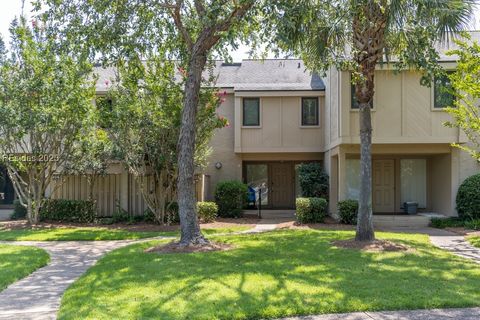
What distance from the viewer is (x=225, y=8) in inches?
452

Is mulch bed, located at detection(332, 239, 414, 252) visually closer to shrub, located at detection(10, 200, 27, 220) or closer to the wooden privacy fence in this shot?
the wooden privacy fence

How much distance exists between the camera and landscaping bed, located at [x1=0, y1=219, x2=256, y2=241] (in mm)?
13609

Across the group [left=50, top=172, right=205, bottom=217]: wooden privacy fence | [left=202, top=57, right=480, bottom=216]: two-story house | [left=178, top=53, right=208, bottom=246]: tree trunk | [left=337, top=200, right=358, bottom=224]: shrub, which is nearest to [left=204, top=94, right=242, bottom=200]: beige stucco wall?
[left=202, top=57, right=480, bottom=216]: two-story house

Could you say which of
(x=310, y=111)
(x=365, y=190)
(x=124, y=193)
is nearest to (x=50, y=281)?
(x=365, y=190)

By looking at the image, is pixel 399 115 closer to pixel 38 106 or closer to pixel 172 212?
pixel 172 212

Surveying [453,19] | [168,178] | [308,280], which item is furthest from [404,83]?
[308,280]

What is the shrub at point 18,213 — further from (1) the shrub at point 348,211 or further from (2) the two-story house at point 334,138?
(1) the shrub at point 348,211

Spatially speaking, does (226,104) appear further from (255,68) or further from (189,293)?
(189,293)

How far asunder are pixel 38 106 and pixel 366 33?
10.2 metres

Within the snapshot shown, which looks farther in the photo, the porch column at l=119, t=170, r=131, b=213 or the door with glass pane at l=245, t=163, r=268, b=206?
the door with glass pane at l=245, t=163, r=268, b=206

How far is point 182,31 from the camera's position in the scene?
1195 centimetres

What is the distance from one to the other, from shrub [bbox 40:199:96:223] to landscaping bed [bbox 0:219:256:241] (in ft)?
1.54

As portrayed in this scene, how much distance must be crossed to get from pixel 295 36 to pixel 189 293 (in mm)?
7060

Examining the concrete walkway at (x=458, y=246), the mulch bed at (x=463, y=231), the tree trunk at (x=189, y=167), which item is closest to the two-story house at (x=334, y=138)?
the mulch bed at (x=463, y=231)
